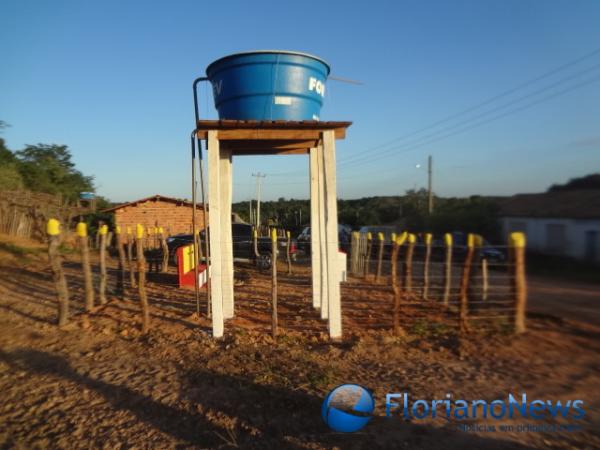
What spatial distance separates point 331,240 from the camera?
5.05 meters

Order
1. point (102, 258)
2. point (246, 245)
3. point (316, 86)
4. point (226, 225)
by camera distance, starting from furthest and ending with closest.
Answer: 1. point (246, 245)
2. point (102, 258)
3. point (226, 225)
4. point (316, 86)

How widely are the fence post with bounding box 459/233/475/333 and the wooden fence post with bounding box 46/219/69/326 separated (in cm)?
563

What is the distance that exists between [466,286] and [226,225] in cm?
383

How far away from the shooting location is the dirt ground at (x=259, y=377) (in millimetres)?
2875

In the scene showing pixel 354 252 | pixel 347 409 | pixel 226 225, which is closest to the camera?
pixel 347 409

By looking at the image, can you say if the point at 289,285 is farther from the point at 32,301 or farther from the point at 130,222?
the point at 130,222

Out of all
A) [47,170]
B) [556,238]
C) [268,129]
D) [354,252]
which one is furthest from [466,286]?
[47,170]

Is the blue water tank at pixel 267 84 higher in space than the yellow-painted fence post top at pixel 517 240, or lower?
higher

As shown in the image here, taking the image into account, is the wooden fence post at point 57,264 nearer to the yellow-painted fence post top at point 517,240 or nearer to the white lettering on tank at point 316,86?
the white lettering on tank at point 316,86

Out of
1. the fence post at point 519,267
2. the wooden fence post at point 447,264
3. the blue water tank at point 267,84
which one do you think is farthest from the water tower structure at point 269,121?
the fence post at point 519,267

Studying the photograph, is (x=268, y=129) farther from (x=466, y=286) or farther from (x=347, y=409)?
(x=347, y=409)

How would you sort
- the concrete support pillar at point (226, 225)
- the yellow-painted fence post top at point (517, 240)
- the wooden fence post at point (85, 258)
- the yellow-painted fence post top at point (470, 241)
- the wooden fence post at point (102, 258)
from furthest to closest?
1. the wooden fence post at point (102, 258)
2. the concrete support pillar at point (226, 225)
3. the wooden fence post at point (85, 258)
4. the yellow-painted fence post top at point (470, 241)
5. the yellow-painted fence post top at point (517, 240)

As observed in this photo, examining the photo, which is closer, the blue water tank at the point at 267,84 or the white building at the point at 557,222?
the white building at the point at 557,222

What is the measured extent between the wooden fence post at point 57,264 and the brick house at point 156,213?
1432cm
